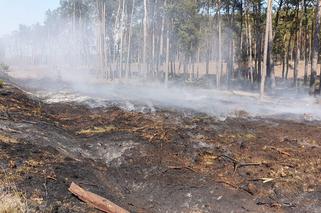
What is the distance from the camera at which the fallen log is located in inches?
256

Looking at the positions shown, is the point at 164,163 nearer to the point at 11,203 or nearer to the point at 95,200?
the point at 95,200

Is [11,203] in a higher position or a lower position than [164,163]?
higher

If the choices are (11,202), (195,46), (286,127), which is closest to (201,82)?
(195,46)

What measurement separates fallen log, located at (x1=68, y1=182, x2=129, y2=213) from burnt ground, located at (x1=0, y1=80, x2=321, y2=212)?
113 mm

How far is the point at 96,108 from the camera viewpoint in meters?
17.0

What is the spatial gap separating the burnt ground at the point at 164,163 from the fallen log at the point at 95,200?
0.11 meters

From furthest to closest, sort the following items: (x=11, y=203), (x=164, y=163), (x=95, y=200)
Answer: (x=164, y=163) < (x=95, y=200) < (x=11, y=203)

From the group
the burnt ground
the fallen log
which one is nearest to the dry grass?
the burnt ground

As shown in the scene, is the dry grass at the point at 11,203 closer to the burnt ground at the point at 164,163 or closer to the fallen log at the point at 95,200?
the burnt ground at the point at 164,163

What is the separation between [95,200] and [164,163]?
9.35 feet

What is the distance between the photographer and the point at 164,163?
926cm

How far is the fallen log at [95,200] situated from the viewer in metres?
6.51

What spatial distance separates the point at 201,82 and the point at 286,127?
2274 cm

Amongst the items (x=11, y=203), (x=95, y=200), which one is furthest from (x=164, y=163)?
(x=11, y=203)
